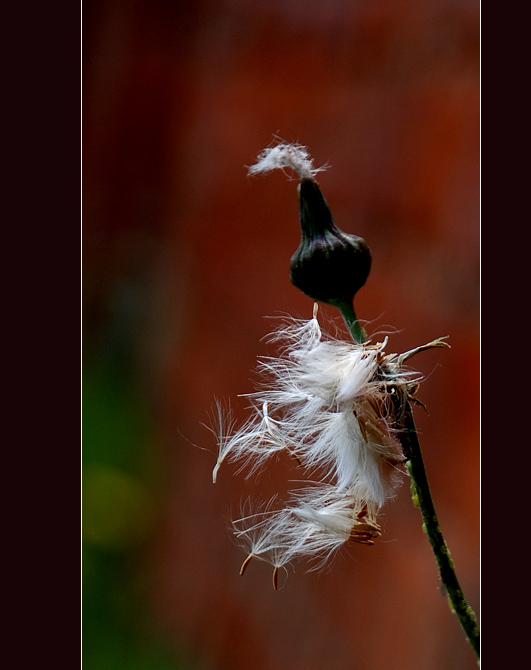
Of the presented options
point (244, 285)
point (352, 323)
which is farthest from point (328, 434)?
point (244, 285)

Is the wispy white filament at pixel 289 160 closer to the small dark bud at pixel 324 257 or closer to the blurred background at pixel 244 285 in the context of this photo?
the small dark bud at pixel 324 257

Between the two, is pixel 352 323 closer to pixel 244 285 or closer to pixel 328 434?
pixel 328 434

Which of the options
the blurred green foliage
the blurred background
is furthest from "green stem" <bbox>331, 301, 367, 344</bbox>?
the blurred green foliage

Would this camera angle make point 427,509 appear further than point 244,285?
No

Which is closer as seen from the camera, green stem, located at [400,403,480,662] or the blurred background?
green stem, located at [400,403,480,662]

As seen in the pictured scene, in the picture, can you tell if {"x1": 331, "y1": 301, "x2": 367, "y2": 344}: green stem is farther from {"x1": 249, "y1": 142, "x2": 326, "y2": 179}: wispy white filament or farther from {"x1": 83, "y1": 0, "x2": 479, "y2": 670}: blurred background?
{"x1": 83, "y1": 0, "x2": 479, "y2": 670}: blurred background

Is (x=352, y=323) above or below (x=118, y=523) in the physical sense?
above

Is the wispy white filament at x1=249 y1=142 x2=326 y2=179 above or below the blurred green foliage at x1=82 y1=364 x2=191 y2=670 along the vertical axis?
above

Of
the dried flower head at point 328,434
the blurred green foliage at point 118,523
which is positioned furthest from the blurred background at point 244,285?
the dried flower head at point 328,434
